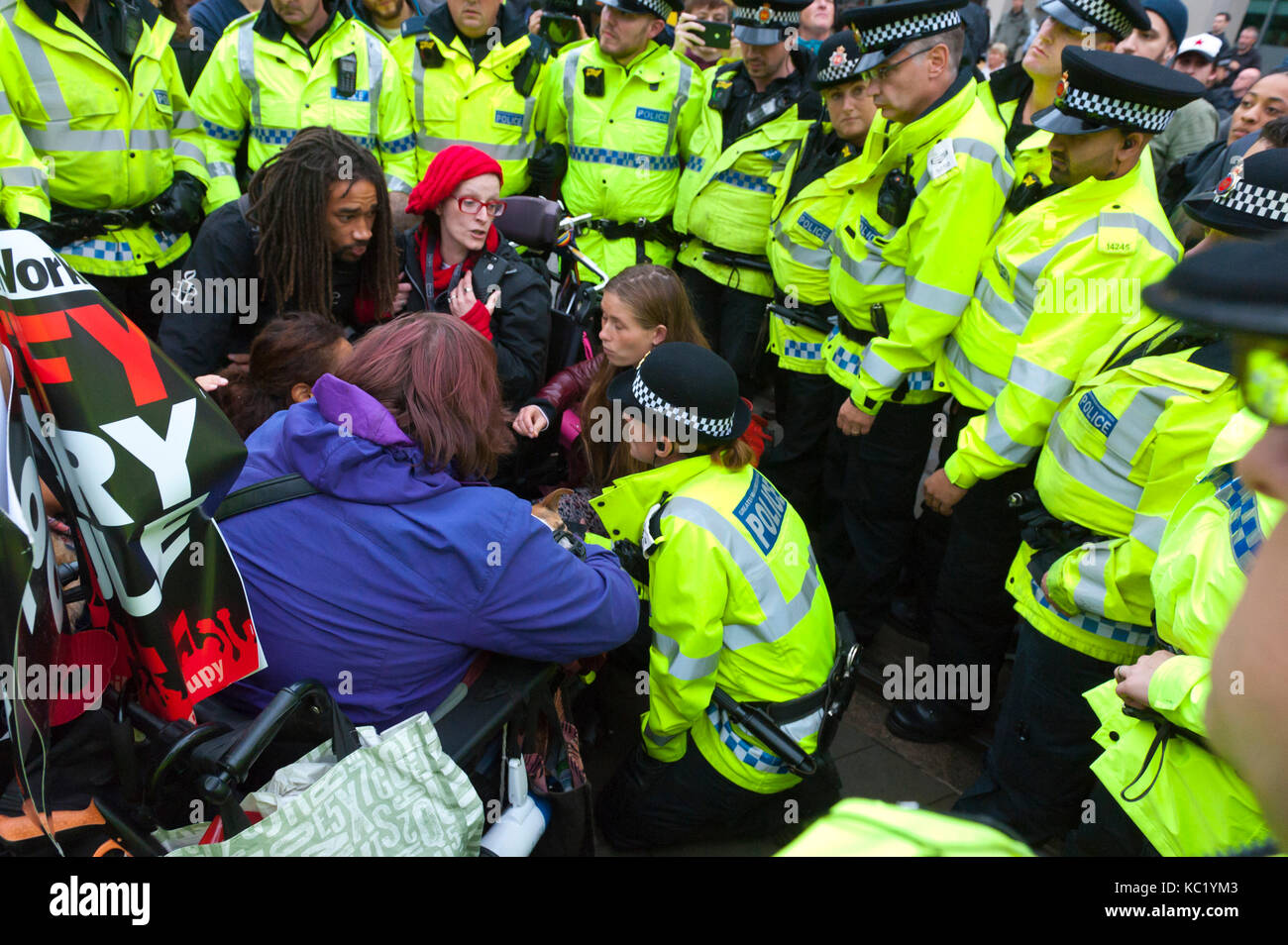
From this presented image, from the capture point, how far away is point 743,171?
171 inches

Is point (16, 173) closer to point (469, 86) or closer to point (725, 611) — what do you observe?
point (469, 86)

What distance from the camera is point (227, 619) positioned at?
1.65 meters

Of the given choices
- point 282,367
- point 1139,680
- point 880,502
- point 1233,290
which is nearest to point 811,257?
point 880,502

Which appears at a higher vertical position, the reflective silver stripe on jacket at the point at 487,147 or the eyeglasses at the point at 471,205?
the eyeglasses at the point at 471,205

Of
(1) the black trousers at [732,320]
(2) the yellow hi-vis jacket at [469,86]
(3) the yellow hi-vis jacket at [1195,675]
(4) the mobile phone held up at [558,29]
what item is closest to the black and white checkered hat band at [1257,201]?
(3) the yellow hi-vis jacket at [1195,675]

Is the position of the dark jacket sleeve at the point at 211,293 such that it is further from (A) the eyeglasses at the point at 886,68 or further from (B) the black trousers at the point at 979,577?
(B) the black trousers at the point at 979,577

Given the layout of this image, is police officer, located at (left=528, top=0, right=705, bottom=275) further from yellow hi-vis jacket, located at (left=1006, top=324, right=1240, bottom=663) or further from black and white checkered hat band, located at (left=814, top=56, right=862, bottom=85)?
yellow hi-vis jacket, located at (left=1006, top=324, right=1240, bottom=663)

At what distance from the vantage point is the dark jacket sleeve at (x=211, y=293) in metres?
2.99

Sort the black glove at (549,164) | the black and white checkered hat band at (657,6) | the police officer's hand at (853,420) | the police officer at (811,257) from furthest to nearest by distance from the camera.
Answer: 1. the black glove at (549,164)
2. the black and white checkered hat band at (657,6)
3. the police officer at (811,257)
4. the police officer's hand at (853,420)

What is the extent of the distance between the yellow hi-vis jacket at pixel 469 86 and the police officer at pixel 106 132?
1069 millimetres

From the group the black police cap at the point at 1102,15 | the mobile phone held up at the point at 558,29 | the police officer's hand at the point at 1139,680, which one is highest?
the black police cap at the point at 1102,15

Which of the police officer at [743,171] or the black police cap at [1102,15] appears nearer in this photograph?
the black police cap at [1102,15]

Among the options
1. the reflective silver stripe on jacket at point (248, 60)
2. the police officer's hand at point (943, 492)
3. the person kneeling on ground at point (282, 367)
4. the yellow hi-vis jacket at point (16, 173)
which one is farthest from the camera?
the reflective silver stripe on jacket at point (248, 60)

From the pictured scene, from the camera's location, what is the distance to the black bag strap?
1.89m
